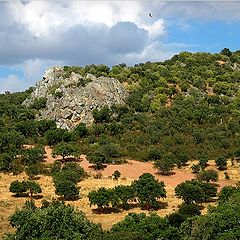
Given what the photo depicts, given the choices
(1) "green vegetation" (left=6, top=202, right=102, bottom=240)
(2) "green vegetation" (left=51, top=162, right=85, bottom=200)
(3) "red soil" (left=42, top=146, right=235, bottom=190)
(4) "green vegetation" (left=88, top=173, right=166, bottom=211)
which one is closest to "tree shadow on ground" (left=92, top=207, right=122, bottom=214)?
(4) "green vegetation" (left=88, top=173, right=166, bottom=211)

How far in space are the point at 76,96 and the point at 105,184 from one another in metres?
41.8

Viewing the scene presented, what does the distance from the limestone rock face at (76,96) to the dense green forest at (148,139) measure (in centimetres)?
262

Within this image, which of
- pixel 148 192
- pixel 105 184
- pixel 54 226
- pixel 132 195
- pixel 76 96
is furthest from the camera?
pixel 76 96

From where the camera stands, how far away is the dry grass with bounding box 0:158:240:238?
52.7 metres

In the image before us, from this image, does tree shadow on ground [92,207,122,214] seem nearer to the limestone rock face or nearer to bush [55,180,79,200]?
bush [55,180,79,200]

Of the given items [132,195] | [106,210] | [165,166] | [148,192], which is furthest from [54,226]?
[165,166]

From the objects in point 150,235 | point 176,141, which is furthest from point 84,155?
point 150,235

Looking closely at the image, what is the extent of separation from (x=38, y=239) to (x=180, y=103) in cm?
8120

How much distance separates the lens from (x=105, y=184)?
69.7 meters

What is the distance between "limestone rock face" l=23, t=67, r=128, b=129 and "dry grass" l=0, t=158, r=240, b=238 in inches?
1119

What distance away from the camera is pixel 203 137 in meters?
91.5

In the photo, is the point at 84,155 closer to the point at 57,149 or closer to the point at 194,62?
the point at 57,149

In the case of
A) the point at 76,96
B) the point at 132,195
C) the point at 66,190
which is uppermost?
the point at 76,96

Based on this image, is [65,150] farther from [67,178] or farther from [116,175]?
[67,178]
